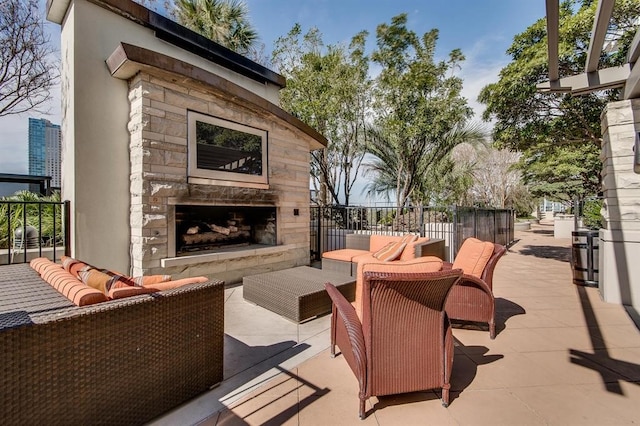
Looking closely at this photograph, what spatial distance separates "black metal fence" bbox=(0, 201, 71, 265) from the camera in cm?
410

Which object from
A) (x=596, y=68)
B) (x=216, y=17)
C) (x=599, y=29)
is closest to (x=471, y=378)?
(x=599, y=29)

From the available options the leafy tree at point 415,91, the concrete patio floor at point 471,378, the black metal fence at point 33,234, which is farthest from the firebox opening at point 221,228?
the leafy tree at point 415,91

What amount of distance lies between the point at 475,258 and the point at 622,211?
2.67 m

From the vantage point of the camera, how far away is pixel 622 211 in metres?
4.06

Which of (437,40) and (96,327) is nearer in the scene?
(96,327)

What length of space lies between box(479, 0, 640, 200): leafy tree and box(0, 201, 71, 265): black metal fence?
8822 mm

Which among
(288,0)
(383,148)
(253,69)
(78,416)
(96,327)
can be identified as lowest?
(78,416)

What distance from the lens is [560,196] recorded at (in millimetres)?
18141

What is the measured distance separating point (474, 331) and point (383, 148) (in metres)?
9.11

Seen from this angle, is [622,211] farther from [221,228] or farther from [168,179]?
[168,179]

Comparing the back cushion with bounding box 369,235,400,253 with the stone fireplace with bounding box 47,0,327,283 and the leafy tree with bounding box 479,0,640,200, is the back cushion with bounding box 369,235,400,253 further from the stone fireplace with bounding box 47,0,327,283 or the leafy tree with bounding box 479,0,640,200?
the leafy tree with bounding box 479,0,640,200

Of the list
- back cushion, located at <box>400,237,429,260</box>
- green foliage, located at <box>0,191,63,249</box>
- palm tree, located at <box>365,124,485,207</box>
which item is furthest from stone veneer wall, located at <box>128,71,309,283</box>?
palm tree, located at <box>365,124,485,207</box>

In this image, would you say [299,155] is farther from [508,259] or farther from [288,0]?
[508,259]

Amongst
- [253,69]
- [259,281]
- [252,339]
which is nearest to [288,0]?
[253,69]
